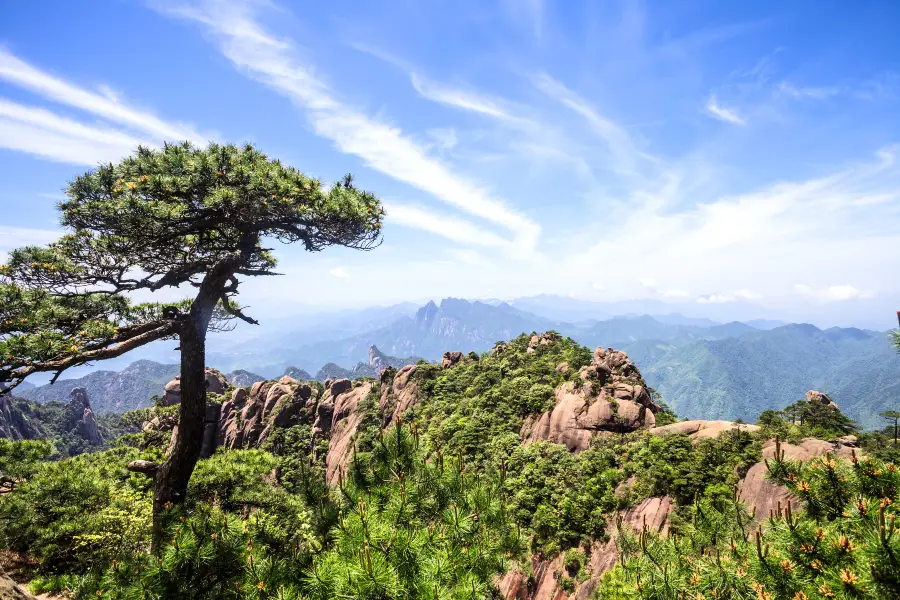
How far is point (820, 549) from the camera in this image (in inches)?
171

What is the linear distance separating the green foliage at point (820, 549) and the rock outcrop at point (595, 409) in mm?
20102

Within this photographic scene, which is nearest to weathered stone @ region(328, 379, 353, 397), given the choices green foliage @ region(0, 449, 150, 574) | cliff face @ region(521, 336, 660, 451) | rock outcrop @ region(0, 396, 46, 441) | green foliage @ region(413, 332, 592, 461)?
green foliage @ region(413, 332, 592, 461)

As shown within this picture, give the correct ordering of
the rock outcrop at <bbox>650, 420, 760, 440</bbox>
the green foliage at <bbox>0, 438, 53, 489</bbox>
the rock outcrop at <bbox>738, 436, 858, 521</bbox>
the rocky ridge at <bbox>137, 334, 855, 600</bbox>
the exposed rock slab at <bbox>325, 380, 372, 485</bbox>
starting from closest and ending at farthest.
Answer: the green foliage at <bbox>0, 438, 53, 489</bbox> → the rock outcrop at <bbox>738, 436, 858, 521</bbox> → the rocky ridge at <bbox>137, 334, 855, 600</bbox> → the rock outcrop at <bbox>650, 420, 760, 440</bbox> → the exposed rock slab at <bbox>325, 380, 372, 485</bbox>

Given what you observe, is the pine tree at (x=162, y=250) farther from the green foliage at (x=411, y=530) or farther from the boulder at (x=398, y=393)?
the boulder at (x=398, y=393)

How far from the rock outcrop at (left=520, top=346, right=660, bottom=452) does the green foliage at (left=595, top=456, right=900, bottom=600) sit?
66.0 feet

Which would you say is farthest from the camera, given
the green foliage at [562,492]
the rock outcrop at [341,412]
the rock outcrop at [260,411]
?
the rock outcrop at [260,411]

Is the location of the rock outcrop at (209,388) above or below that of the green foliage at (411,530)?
below

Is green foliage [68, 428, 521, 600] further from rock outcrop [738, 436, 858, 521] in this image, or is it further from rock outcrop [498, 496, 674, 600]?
rock outcrop [738, 436, 858, 521]

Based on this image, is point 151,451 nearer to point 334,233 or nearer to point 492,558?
point 334,233

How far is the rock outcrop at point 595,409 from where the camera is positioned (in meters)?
25.1

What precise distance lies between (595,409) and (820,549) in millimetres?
23371

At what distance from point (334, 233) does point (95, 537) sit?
822cm

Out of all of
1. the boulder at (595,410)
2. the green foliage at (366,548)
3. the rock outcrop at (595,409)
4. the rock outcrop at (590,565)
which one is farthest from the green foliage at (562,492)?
the green foliage at (366,548)

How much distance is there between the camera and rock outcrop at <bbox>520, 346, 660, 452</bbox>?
25125mm
